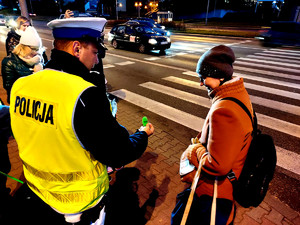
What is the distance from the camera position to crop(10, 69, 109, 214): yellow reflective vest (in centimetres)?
117

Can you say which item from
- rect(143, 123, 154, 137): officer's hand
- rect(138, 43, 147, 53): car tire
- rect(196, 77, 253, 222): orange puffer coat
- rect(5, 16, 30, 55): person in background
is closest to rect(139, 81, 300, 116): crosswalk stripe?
rect(5, 16, 30, 55): person in background

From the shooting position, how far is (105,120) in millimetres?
1227

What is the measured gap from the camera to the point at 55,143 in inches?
47.3

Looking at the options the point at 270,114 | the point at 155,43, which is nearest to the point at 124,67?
the point at 155,43

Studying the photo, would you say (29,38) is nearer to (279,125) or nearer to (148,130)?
(148,130)

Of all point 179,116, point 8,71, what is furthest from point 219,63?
point 179,116

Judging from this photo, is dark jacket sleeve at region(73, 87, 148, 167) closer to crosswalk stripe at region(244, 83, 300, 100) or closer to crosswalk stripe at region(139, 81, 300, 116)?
crosswalk stripe at region(139, 81, 300, 116)

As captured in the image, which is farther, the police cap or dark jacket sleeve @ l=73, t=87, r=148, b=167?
the police cap

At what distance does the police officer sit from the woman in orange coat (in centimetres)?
62

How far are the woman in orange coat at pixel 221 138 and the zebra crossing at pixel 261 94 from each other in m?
2.68

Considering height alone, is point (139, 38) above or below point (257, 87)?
above

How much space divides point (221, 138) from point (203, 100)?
5.10 meters

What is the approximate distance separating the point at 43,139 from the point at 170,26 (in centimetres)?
3651

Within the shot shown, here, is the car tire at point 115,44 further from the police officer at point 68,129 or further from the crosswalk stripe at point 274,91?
the police officer at point 68,129
